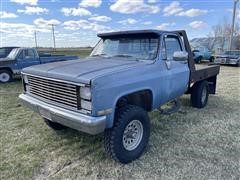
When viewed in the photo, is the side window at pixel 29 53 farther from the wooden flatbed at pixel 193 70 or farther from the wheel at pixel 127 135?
the wheel at pixel 127 135

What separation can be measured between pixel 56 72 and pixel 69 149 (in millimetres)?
1428

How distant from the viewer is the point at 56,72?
3023 mm

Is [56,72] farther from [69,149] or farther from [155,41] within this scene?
[155,41]

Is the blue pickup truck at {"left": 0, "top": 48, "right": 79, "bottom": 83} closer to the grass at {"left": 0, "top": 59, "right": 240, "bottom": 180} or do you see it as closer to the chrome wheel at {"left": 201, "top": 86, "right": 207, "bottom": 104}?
the grass at {"left": 0, "top": 59, "right": 240, "bottom": 180}

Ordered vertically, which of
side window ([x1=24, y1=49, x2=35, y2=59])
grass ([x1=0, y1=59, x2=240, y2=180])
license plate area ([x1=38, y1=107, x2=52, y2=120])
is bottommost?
grass ([x1=0, y1=59, x2=240, y2=180])

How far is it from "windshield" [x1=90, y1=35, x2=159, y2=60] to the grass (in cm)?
162

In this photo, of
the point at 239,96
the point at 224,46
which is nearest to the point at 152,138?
the point at 239,96

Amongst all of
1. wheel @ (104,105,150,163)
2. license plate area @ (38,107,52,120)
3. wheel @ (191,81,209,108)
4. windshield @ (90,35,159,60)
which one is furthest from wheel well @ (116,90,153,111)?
wheel @ (191,81,209,108)

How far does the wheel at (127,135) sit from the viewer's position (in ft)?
9.77

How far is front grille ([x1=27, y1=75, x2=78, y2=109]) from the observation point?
2.80 m

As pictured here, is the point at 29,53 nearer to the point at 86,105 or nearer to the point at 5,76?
the point at 5,76

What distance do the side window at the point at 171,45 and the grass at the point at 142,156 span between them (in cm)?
159

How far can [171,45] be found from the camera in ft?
14.1

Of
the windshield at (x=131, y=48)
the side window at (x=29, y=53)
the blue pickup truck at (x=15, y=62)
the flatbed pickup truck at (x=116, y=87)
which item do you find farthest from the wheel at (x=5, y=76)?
the windshield at (x=131, y=48)
